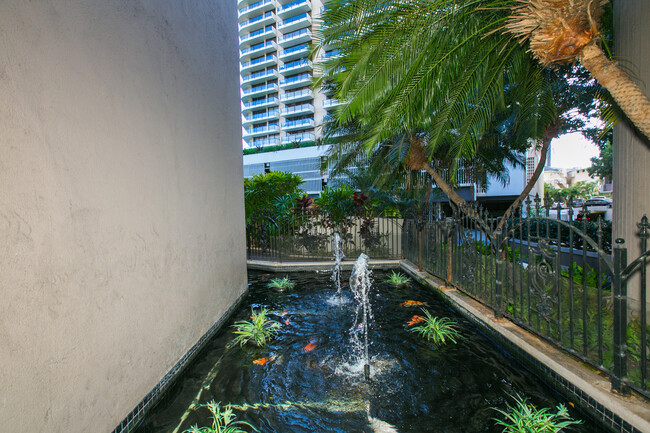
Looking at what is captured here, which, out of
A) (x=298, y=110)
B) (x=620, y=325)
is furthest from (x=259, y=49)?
(x=620, y=325)

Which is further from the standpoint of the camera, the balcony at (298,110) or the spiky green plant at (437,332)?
the balcony at (298,110)

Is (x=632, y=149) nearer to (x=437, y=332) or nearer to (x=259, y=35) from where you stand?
(x=437, y=332)

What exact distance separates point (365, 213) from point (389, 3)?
7.97 metres

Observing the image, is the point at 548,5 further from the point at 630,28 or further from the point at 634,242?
the point at 634,242

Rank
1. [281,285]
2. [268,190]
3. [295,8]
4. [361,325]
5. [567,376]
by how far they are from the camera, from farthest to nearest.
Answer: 1. [295,8]
2. [268,190]
3. [281,285]
4. [361,325]
5. [567,376]

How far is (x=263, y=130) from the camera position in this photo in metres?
56.4

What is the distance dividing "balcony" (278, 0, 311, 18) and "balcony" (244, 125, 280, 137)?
1706cm

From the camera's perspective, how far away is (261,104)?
56531 millimetres

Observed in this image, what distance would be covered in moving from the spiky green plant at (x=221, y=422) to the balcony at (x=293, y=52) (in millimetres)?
54589

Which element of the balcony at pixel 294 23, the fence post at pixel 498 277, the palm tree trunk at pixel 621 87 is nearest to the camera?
the palm tree trunk at pixel 621 87

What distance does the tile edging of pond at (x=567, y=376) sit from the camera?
2.53m

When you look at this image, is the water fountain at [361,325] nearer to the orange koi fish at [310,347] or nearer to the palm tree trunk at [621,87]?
the orange koi fish at [310,347]

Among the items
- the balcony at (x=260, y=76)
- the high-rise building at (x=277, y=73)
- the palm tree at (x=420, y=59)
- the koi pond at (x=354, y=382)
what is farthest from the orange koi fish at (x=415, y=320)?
the balcony at (x=260, y=76)

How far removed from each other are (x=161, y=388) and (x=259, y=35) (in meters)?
61.4
